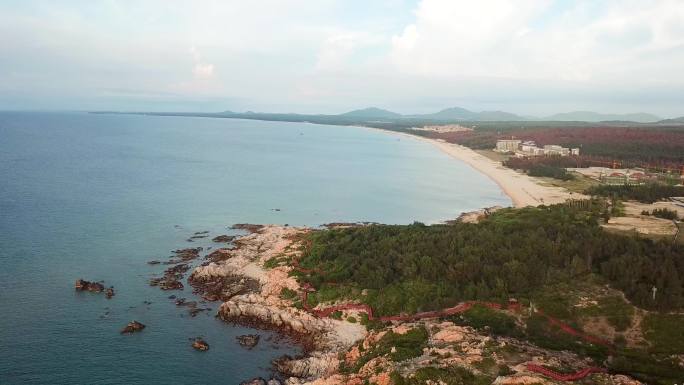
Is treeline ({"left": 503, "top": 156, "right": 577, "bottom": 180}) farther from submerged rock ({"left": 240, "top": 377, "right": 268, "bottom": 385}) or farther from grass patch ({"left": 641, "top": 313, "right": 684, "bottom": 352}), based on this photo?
submerged rock ({"left": 240, "top": 377, "right": 268, "bottom": 385})

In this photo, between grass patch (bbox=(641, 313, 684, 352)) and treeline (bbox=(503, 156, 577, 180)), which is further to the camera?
treeline (bbox=(503, 156, 577, 180))

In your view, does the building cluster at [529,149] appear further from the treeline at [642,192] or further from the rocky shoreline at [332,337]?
the rocky shoreline at [332,337]

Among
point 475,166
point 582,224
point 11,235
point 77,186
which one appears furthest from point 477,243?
point 475,166

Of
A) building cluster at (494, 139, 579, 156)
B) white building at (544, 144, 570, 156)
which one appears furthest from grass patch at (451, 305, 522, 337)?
white building at (544, 144, 570, 156)

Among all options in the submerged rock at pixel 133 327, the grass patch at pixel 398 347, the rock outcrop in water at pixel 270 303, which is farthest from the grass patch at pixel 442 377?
the submerged rock at pixel 133 327

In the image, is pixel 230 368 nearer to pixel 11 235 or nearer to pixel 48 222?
pixel 11 235

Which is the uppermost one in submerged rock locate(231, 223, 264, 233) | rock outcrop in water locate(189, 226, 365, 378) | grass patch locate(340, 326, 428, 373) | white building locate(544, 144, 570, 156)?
white building locate(544, 144, 570, 156)
